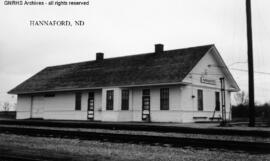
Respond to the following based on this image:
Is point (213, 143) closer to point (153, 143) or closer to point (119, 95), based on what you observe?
point (153, 143)

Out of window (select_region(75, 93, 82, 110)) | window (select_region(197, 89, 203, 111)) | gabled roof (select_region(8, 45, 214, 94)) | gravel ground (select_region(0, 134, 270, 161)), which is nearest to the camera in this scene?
gravel ground (select_region(0, 134, 270, 161))

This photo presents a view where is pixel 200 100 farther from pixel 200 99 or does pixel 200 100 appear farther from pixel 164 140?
pixel 164 140

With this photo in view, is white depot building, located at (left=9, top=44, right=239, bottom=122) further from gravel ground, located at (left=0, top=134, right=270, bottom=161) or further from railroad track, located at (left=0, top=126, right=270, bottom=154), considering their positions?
gravel ground, located at (left=0, top=134, right=270, bottom=161)

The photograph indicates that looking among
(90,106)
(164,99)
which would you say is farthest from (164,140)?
(90,106)

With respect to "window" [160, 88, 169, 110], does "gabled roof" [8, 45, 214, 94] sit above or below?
above

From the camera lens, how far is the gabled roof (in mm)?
25344

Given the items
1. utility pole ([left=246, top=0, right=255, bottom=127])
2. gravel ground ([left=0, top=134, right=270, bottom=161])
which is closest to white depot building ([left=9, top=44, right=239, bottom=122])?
utility pole ([left=246, top=0, right=255, bottom=127])

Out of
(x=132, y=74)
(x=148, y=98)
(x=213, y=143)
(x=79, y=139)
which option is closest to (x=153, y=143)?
(x=213, y=143)

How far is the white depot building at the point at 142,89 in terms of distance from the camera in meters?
24.8

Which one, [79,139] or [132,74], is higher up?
[132,74]

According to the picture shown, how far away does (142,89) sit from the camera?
86.0ft

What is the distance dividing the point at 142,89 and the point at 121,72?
11.1 ft

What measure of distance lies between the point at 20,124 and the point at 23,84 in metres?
15.3

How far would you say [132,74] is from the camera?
1081 inches
